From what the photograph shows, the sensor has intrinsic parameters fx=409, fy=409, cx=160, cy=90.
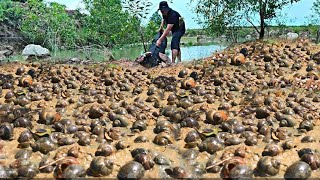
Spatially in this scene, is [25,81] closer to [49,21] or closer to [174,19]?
[174,19]

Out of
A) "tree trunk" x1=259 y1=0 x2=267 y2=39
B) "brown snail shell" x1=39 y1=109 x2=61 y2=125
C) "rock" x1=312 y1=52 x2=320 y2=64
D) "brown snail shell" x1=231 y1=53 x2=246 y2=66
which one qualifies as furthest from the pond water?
"brown snail shell" x1=39 y1=109 x2=61 y2=125

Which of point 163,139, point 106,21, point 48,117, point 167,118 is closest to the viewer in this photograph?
point 163,139

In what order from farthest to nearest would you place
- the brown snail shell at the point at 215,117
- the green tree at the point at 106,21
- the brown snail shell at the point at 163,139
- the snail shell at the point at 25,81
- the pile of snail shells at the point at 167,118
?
the green tree at the point at 106,21, the snail shell at the point at 25,81, the brown snail shell at the point at 215,117, the brown snail shell at the point at 163,139, the pile of snail shells at the point at 167,118

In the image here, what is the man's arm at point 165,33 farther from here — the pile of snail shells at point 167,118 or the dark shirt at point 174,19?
Answer: the pile of snail shells at point 167,118

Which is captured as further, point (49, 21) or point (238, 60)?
point (49, 21)

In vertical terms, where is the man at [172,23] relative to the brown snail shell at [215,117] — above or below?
above

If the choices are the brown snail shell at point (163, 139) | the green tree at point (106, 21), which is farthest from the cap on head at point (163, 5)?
the green tree at point (106, 21)

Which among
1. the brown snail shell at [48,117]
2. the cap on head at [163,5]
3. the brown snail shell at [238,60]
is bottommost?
the brown snail shell at [48,117]

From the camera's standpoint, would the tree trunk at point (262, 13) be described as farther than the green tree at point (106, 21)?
No

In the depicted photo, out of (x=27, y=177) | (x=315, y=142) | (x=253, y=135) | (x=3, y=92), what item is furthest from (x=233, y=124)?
(x=3, y=92)

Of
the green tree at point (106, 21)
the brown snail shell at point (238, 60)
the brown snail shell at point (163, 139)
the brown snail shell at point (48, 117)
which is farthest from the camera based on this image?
the green tree at point (106, 21)

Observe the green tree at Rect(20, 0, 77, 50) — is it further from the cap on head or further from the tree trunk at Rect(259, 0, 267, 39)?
the cap on head

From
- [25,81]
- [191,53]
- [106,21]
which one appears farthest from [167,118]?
[106,21]

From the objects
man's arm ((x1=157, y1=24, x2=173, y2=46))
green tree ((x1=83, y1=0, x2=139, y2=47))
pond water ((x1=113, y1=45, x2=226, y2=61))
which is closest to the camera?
man's arm ((x1=157, y1=24, x2=173, y2=46))
